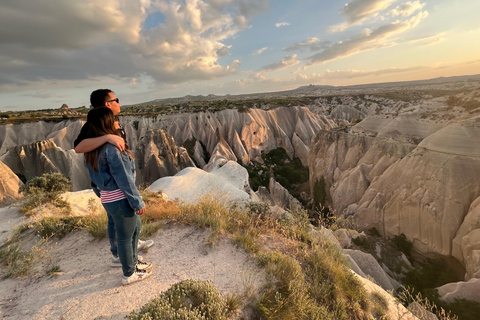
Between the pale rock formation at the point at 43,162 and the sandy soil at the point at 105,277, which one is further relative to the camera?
the pale rock formation at the point at 43,162

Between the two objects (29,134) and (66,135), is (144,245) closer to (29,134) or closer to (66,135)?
(66,135)

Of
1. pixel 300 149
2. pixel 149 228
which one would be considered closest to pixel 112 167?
pixel 149 228

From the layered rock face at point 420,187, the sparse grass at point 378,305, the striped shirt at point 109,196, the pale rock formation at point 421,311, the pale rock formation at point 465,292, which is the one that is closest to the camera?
the striped shirt at point 109,196

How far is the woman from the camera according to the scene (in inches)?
96.7

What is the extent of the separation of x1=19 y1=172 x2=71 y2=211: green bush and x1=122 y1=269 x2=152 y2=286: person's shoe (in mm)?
5149

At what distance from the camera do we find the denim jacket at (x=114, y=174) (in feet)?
8.06

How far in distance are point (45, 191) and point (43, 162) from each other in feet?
53.0

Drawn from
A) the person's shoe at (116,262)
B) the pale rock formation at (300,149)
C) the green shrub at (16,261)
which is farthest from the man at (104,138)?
the pale rock formation at (300,149)

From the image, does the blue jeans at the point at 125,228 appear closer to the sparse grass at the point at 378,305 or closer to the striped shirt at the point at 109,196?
the striped shirt at the point at 109,196

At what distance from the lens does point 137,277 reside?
2875 mm

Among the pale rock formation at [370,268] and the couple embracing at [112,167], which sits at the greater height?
the couple embracing at [112,167]

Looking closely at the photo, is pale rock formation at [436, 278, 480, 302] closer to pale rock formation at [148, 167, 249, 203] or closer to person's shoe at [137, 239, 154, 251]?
pale rock formation at [148, 167, 249, 203]

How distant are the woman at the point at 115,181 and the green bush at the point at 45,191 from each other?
17.2ft

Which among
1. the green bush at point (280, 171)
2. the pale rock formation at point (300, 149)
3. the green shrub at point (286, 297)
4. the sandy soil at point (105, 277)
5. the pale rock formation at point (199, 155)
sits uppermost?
the sandy soil at point (105, 277)
